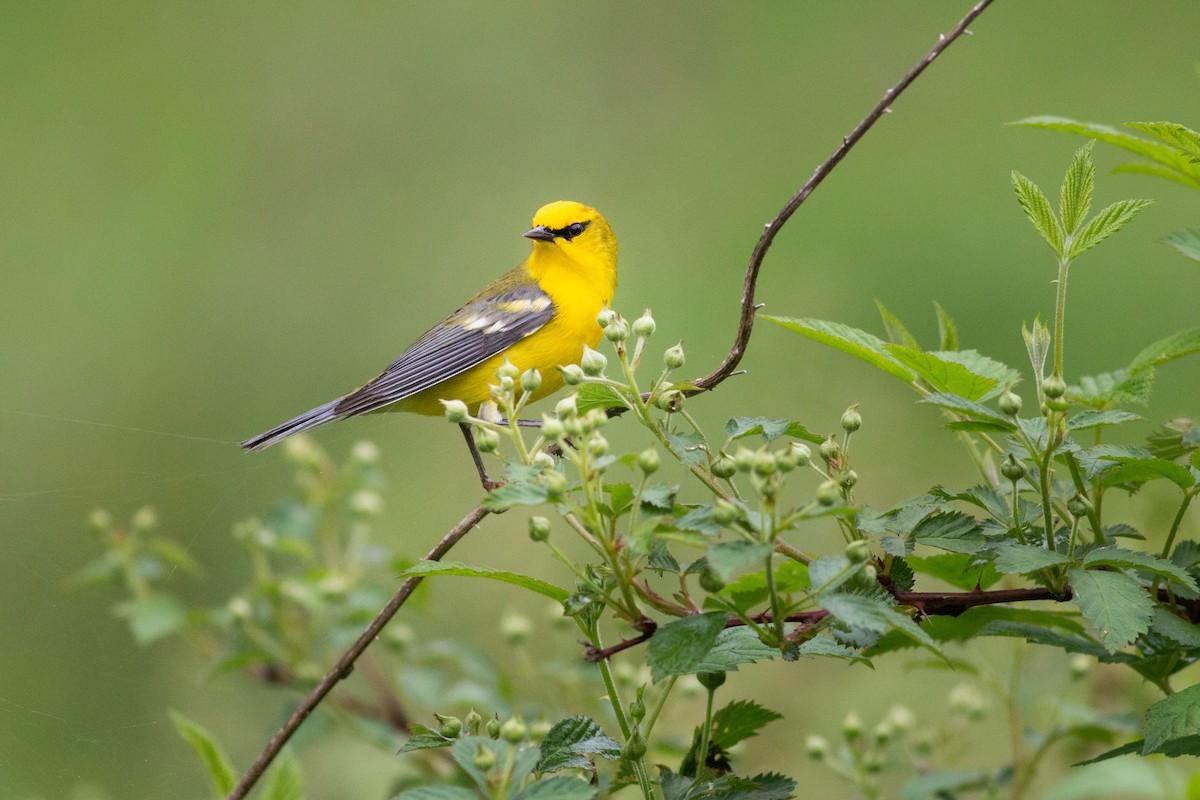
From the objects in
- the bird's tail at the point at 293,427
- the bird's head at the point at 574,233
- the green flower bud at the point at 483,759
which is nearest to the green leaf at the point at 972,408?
the green flower bud at the point at 483,759

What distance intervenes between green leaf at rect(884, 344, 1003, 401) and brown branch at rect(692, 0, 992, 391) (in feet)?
0.60

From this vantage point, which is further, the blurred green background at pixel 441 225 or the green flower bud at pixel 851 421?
the blurred green background at pixel 441 225

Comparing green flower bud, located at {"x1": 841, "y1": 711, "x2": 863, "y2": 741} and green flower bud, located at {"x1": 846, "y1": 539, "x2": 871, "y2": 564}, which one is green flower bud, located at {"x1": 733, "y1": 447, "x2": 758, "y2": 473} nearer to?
green flower bud, located at {"x1": 846, "y1": 539, "x2": 871, "y2": 564}

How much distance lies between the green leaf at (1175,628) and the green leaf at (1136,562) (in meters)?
0.08

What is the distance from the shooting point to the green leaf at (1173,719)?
1.27 m

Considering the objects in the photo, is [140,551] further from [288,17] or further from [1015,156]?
[288,17]

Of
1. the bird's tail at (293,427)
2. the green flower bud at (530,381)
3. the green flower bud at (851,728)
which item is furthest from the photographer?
the bird's tail at (293,427)

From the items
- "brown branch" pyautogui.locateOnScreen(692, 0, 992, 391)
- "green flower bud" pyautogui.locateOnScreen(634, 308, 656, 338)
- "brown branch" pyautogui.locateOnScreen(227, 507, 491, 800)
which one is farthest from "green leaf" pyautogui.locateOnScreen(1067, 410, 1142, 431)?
"brown branch" pyautogui.locateOnScreen(227, 507, 491, 800)

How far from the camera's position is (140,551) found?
120 inches

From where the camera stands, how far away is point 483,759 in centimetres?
124

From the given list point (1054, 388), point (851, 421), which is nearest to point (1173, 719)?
point (1054, 388)

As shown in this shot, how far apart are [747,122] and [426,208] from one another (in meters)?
1.85

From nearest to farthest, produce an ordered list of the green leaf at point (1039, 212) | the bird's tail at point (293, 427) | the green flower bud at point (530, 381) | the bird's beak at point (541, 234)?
the green leaf at point (1039, 212) < the green flower bud at point (530, 381) < the bird's tail at point (293, 427) < the bird's beak at point (541, 234)

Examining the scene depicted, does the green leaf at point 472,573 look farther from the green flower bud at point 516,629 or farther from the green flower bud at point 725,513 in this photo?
the green flower bud at point 516,629
